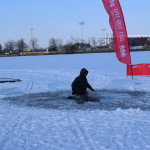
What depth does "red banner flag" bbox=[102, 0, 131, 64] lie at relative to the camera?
13.6 meters

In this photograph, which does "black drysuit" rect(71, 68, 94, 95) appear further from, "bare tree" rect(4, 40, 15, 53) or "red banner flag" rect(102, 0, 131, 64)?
"bare tree" rect(4, 40, 15, 53)

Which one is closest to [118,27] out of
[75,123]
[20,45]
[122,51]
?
[122,51]

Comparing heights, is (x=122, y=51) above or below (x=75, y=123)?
above

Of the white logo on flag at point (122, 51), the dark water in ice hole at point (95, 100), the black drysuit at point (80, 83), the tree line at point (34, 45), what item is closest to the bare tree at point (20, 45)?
the tree line at point (34, 45)

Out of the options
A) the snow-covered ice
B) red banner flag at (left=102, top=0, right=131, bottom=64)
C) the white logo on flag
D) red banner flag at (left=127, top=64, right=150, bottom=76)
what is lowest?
the snow-covered ice

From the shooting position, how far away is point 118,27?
13773 millimetres

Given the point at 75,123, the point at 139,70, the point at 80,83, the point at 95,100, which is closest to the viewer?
the point at 75,123

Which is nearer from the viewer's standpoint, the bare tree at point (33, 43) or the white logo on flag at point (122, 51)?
the white logo on flag at point (122, 51)

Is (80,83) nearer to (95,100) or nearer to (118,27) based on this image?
(95,100)

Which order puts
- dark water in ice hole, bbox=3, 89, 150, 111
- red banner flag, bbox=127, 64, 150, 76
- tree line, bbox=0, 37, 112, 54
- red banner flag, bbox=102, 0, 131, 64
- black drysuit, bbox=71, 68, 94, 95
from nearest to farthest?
dark water in ice hole, bbox=3, 89, 150, 111
black drysuit, bbox=71, 68, 94, 95
red banner flag, bbox=102, 0, 131, 64
red banner flag, bbox=127, 64, 150, 76
tree line, bbox=0, 37, 112, 54

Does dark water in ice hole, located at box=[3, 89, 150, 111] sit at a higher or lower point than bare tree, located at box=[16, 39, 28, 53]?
lower

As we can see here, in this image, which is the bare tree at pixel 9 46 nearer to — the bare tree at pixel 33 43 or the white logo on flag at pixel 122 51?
the bare tree at pixel 33 43

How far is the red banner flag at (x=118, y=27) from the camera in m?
13.6

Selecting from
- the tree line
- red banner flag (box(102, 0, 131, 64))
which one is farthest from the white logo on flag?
the tree line
